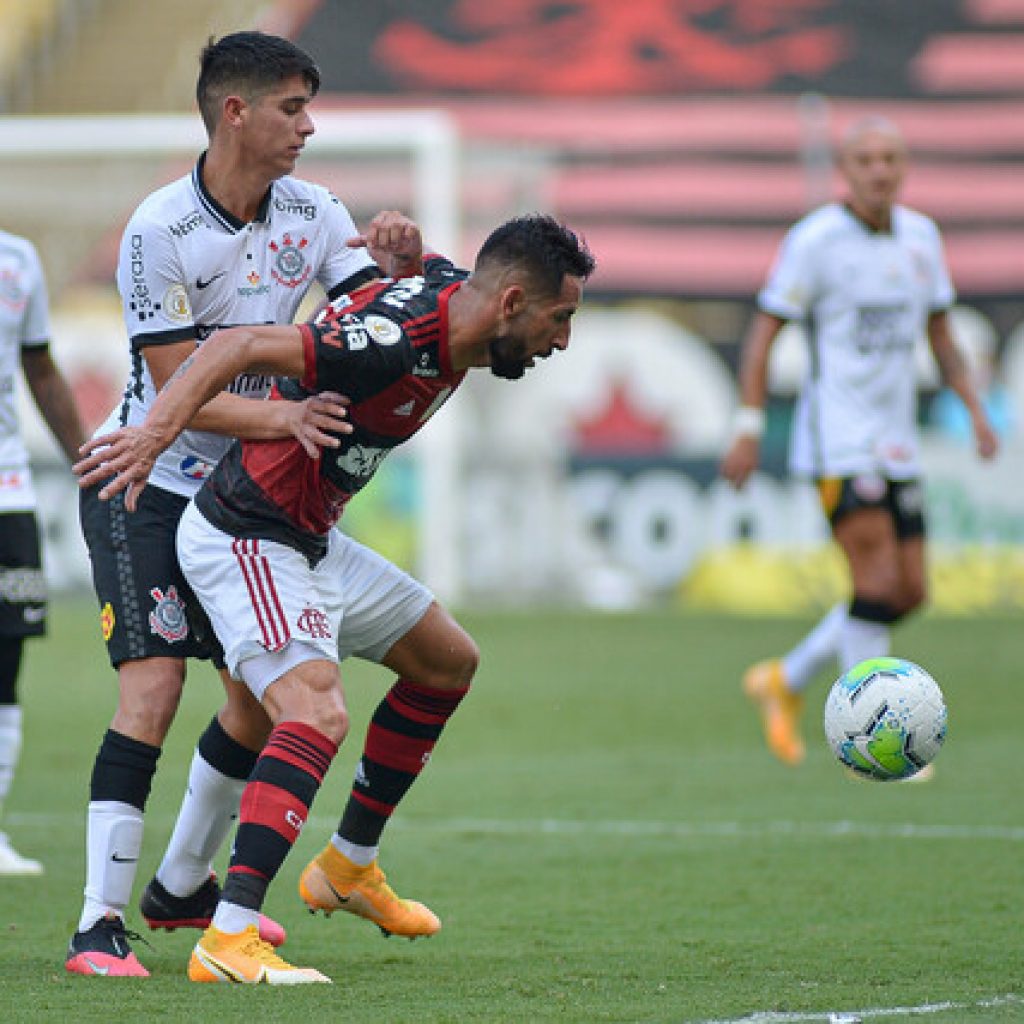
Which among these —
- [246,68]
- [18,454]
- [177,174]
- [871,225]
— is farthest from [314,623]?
[177,174]

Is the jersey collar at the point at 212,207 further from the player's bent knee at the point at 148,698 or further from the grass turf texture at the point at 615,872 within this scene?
the grass turf texture at the point at 615,872

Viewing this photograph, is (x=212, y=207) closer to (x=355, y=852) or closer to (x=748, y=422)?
(x=355, y=852)

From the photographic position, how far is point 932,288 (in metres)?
9.58

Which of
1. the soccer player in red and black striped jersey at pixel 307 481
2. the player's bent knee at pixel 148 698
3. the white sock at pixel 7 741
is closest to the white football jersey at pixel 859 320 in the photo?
the white sock at pixel 7 741

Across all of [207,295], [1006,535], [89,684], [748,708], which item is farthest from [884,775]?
[1006,535]

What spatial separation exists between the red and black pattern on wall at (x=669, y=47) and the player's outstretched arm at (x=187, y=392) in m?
23.2

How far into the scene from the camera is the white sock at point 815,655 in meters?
9.49

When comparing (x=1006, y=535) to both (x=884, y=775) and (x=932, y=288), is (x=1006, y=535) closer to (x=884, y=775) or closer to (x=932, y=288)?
(x=932, y=288)

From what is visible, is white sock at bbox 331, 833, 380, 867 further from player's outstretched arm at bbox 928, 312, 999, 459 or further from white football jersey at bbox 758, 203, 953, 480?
player's outstretched arm at bbox 928, 312, 999, 459

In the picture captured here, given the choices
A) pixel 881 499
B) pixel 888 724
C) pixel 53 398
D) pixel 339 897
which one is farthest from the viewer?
pixel 881 499

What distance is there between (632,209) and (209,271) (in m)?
21.6

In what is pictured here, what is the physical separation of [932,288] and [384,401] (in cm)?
501

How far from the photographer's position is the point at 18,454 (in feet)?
23.7

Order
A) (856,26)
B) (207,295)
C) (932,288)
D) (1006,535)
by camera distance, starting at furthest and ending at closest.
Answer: (856,26)
(1006,535)
(932,288)
(207,295)
